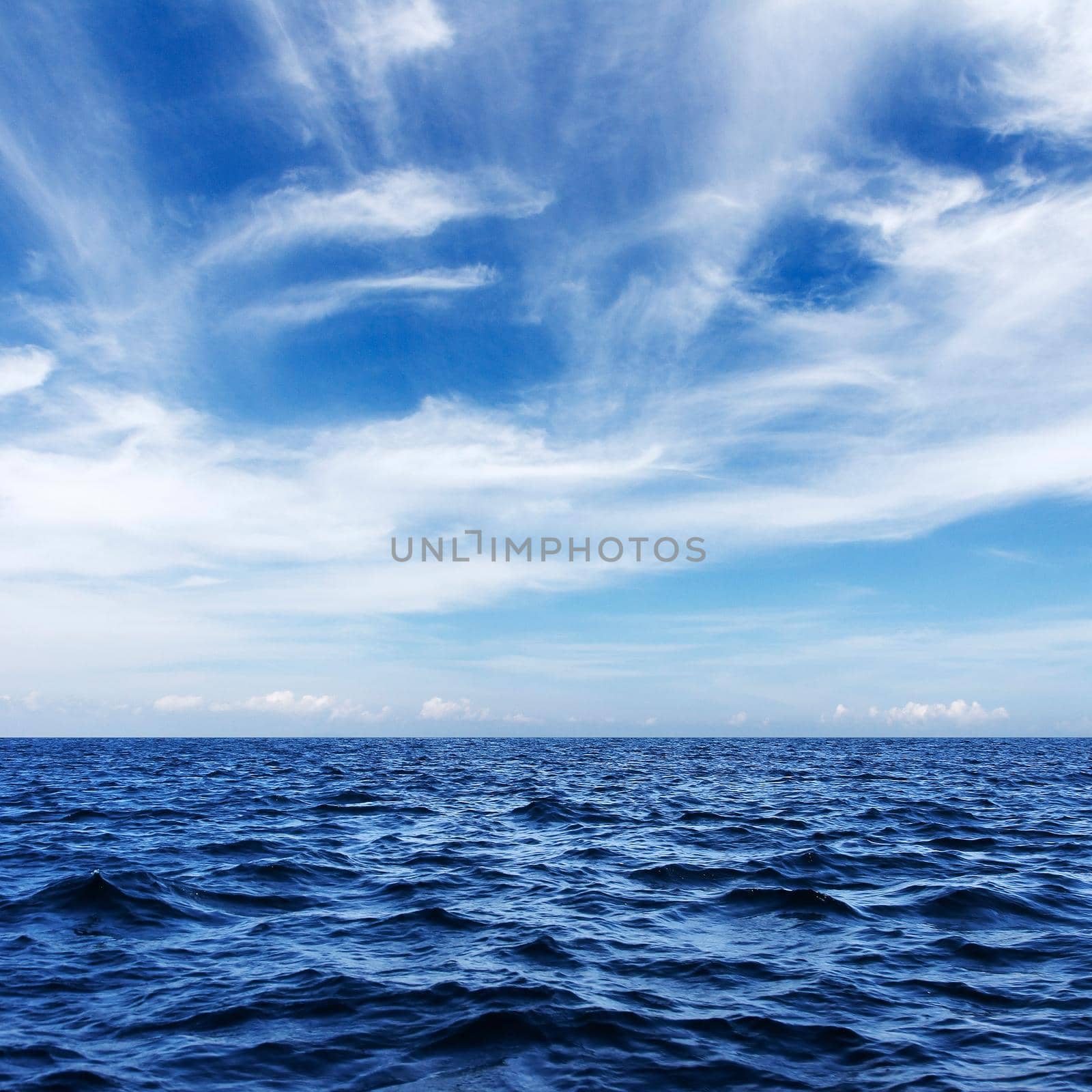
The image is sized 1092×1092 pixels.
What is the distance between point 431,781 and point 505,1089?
36.8 m

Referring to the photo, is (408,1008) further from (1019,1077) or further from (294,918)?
(1019,1077)

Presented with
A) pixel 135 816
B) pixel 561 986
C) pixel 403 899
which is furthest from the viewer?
pixel 135 816

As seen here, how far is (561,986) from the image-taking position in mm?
10242

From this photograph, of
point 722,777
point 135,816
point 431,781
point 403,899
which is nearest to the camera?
point 403,899

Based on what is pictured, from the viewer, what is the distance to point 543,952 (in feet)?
38.4

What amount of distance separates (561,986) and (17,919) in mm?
9452

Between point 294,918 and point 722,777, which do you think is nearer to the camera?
point 294,918

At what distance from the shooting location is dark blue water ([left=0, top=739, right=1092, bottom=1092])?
819 centimetres

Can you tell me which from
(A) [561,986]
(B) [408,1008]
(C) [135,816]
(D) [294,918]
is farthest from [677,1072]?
(C) [135,816]

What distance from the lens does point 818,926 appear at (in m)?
13.2

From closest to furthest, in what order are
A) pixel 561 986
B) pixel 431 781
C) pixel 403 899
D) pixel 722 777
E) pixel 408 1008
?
pixel 408 1008
pixel 561 986
pixel 403 899
pixel 431 781
pixel 722 777

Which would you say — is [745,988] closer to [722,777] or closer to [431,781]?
[431,781]

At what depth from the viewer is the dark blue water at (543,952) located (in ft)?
26.9

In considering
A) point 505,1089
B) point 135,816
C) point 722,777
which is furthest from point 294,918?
point 722,777
